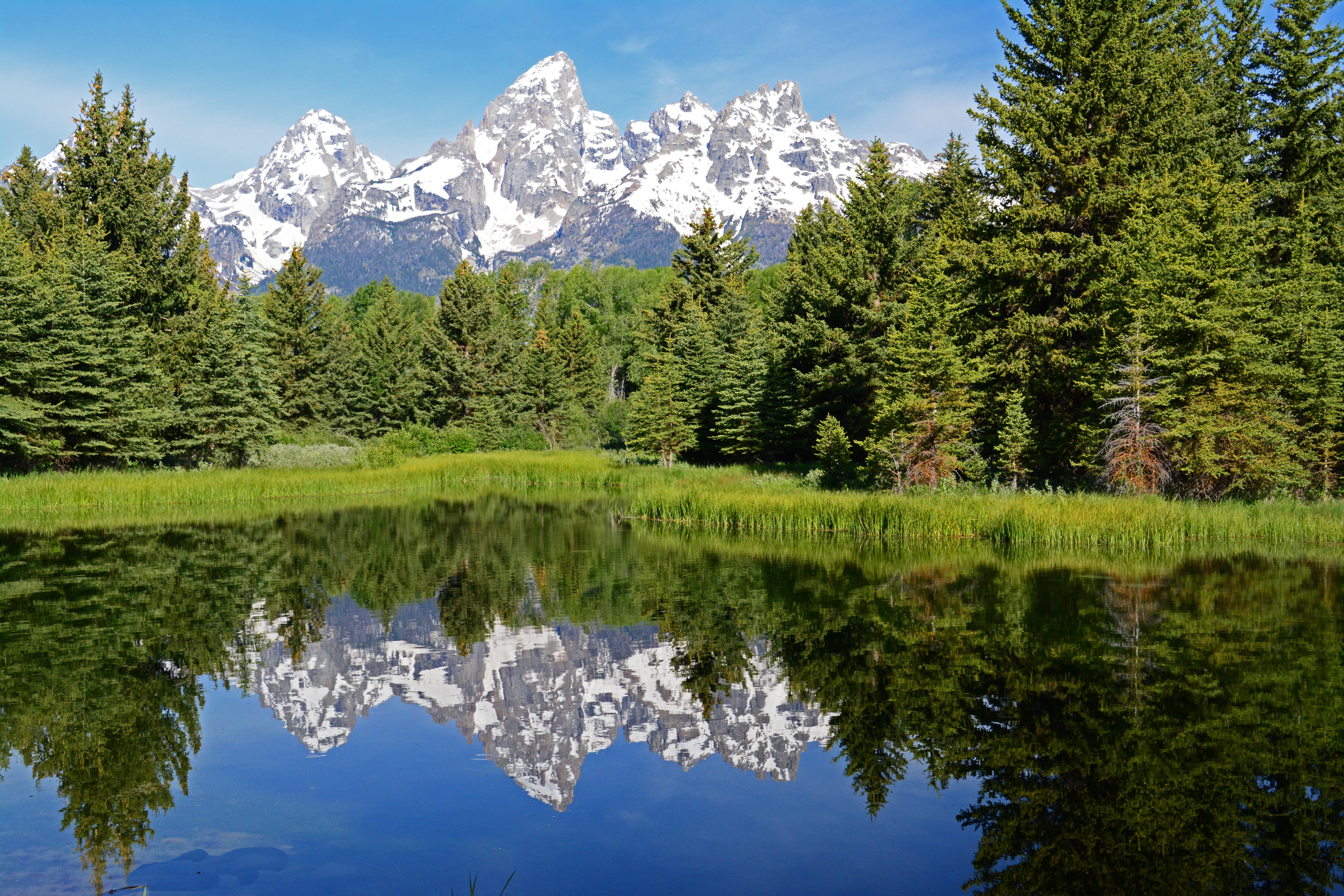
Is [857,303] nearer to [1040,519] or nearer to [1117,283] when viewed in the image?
[1117,283]

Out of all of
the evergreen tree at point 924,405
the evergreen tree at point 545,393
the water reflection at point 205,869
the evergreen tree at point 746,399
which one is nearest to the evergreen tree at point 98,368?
the evergreen tree at point 746,399

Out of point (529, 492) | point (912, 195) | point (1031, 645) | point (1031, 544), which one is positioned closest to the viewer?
point (1031, 645)

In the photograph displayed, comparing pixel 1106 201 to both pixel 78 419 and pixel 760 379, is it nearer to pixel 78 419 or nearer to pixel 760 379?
pixel 760 379

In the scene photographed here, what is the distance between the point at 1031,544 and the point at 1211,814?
15.9 metres

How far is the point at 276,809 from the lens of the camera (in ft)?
24.8

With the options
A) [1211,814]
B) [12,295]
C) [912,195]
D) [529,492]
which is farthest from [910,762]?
[912,195]

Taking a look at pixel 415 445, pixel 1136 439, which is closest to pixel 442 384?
pixel 415 445

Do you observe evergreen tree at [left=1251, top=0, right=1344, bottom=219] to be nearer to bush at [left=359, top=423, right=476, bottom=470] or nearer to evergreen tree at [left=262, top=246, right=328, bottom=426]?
bush at [left=359, top=423, right=476, bottom=470]

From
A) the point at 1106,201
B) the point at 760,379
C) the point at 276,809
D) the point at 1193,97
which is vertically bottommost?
the point at 276,809

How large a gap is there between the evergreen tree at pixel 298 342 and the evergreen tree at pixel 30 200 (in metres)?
16.0

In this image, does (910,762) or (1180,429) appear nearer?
(910,762)

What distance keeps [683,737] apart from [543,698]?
2.19 m

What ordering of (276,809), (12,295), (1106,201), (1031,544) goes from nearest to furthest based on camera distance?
(276,809) → (1031,544) → (1106,201) → (12,295)

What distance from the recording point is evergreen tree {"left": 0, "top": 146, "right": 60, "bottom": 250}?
157ft
